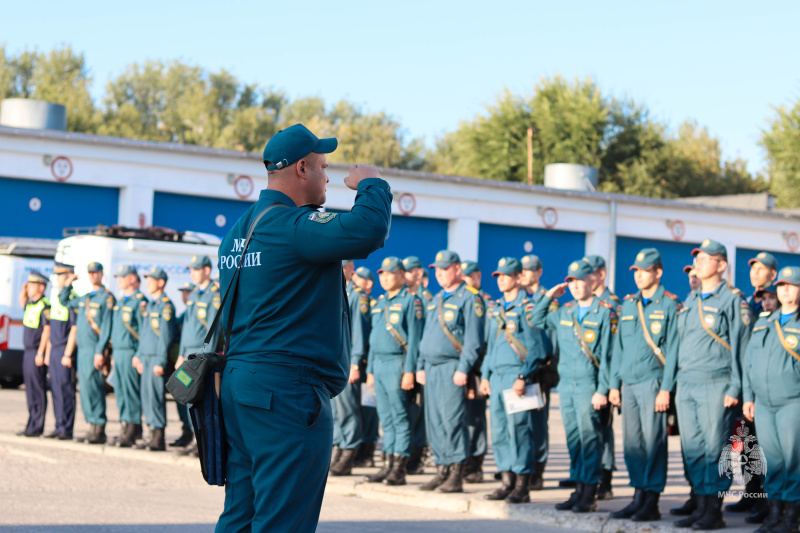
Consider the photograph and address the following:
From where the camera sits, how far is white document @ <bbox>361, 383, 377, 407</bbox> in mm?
10836

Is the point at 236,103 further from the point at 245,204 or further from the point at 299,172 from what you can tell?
the point at 299,172

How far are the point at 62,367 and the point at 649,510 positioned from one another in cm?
805

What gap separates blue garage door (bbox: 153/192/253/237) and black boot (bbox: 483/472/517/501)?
15.4 metres

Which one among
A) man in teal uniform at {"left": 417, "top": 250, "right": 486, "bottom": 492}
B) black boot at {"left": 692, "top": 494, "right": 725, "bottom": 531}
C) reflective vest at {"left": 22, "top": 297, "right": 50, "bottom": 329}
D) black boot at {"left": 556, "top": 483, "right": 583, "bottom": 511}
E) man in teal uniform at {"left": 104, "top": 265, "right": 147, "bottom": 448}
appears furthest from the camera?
reflective vest at {"left": 22, "top": 297, "right": 50, "bottom": 329}

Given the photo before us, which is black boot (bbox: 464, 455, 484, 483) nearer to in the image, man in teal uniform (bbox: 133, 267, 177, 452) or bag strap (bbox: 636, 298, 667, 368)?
bag strap (bbox: 636, 298, 667, 368)

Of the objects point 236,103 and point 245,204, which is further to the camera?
point 236,103

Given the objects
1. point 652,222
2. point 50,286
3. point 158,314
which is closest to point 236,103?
point 652,222

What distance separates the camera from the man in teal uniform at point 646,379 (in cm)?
827

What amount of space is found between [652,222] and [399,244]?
8.06m

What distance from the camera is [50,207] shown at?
22453 millimetres

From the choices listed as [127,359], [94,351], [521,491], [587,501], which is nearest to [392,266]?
[521,491]

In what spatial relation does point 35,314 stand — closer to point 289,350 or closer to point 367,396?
point 367,396

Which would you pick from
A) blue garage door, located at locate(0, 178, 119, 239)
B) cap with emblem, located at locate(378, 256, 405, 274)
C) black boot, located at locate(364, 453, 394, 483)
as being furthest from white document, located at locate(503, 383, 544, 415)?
blue garage door, located at locate(0, 178, 119, 239)

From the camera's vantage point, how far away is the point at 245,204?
2475cm
